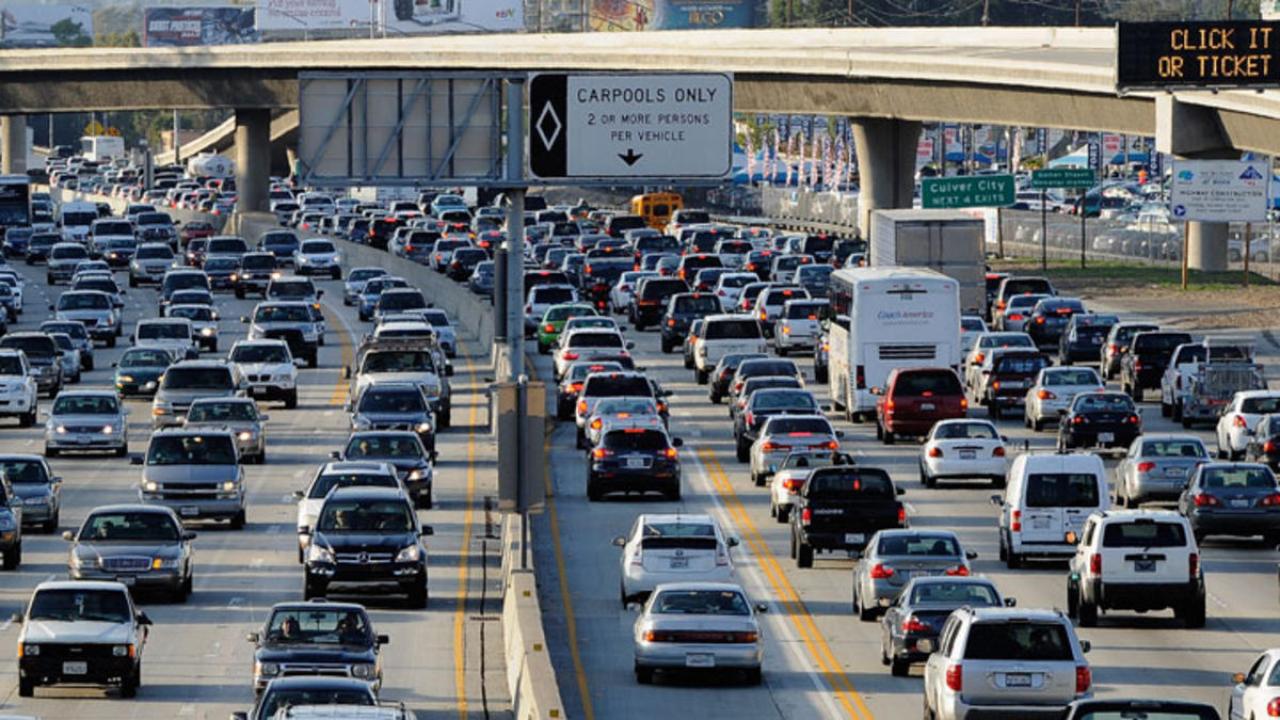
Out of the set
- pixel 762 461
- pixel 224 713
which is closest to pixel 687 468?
pixel 762 461

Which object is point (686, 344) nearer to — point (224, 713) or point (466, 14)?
point (224, 713)

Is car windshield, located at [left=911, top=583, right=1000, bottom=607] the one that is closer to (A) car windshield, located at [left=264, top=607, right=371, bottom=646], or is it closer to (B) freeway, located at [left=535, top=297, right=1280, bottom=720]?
(B) freeway, located at [left=535, top=297, right=1280, bottom=720]

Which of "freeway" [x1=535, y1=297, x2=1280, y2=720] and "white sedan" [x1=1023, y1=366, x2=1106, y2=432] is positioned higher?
"white sedan" [x1=1023, y1=366, x2=1106, y2=432]

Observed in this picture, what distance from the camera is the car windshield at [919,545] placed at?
37.4 meters

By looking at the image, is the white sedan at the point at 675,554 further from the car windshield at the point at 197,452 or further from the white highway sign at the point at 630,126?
the car windshield at the point at 197,452

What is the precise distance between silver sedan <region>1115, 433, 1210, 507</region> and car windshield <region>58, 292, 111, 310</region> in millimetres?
43764

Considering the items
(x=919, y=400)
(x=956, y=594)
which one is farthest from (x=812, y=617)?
(x=919, y=400)

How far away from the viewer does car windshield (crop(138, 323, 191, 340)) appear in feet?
253

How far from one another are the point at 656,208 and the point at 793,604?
107 meters

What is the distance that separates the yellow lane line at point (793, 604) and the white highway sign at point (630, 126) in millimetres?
5917

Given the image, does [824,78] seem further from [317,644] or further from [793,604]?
[317,644]

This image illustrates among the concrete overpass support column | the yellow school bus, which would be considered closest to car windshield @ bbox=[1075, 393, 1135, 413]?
the concrete overpass support column

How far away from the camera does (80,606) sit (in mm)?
32875

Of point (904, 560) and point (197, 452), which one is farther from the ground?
point (197, 452)
